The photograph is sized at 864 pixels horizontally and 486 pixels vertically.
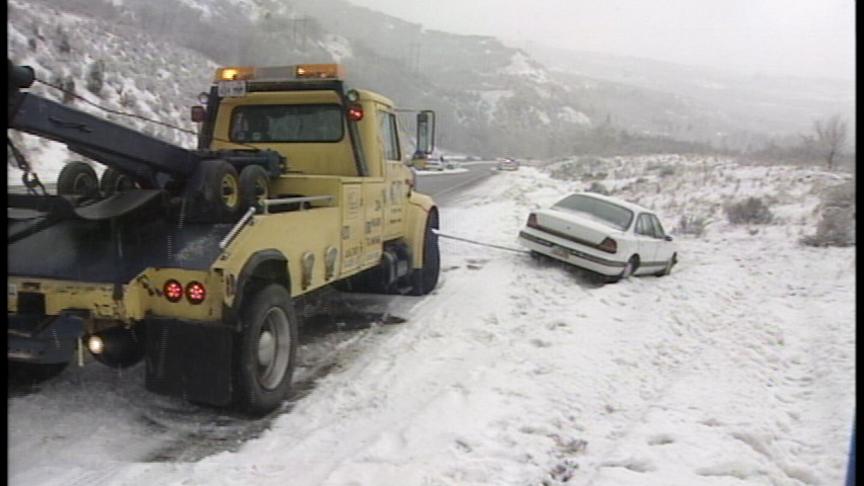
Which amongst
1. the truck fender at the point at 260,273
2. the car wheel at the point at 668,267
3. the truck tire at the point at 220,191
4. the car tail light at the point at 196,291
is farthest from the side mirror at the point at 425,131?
the car wheel at the point at 668,267

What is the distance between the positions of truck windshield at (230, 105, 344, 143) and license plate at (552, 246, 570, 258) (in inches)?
173

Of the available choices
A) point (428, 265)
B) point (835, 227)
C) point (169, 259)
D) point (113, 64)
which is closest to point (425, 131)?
point (428, 265)

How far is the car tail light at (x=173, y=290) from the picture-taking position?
4.20 m

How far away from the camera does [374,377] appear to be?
5.54 metres

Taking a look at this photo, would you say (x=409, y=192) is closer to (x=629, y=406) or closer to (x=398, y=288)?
Result: (x=398, y=288)

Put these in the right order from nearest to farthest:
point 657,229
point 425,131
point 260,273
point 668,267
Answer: point 260,273 < point 425,131 < point 657,229 < point 668,267

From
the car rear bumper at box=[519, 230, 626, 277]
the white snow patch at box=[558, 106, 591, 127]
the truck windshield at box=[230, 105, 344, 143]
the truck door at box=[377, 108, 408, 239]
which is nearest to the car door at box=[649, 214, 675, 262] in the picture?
the car rear bumper at box=[519, 230, 626, 277]

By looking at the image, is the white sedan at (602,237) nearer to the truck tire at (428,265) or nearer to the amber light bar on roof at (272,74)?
the truck tire at (428,265)

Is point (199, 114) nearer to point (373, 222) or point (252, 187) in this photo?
point (373, 222)

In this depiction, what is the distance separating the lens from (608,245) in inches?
388

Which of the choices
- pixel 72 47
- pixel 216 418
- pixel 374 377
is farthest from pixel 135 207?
pixel 72 47

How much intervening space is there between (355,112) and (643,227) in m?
5.68

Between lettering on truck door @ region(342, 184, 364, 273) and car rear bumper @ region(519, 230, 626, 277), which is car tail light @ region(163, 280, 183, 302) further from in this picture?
car rear bumper @ region(519, 230, 626, 277)

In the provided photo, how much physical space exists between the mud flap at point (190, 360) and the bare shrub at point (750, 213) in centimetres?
1500
